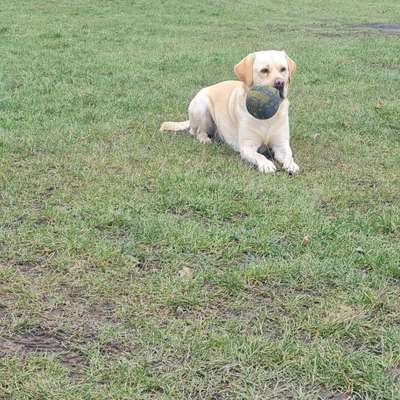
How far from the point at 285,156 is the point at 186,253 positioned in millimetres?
1974

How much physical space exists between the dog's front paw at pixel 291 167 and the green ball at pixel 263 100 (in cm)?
47

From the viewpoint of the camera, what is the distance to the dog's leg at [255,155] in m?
4.66

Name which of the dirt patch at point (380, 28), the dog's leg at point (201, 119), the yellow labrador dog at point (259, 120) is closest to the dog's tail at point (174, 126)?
the dog's leg at point (201, 119)

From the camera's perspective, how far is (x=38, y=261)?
310 cm

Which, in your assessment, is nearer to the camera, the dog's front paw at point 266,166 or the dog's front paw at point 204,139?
the dog's front paw at point 266,166

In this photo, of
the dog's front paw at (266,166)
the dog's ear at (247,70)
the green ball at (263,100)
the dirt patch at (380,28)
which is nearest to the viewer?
the dog's front paw at (266,166)

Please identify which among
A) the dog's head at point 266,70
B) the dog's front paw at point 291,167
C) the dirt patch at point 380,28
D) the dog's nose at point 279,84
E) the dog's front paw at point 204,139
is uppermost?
the dog's head at point 266,70

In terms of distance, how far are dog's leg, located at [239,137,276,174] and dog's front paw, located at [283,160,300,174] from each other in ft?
0.35

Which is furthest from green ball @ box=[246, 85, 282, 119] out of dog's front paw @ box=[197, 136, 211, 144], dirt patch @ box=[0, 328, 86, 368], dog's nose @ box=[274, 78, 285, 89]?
dirt patch @ box=[0, 328, 86, 368]

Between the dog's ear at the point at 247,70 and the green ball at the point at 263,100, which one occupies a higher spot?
the dog's ear at the point at 247,70

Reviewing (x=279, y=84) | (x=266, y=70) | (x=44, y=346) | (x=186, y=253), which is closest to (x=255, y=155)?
(x=279, y=84)

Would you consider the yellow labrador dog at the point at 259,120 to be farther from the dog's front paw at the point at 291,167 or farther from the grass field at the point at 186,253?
the grass field at the point at 186,253

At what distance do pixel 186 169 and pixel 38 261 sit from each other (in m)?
1.76

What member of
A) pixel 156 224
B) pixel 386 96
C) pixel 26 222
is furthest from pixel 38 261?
pixel 386 96
